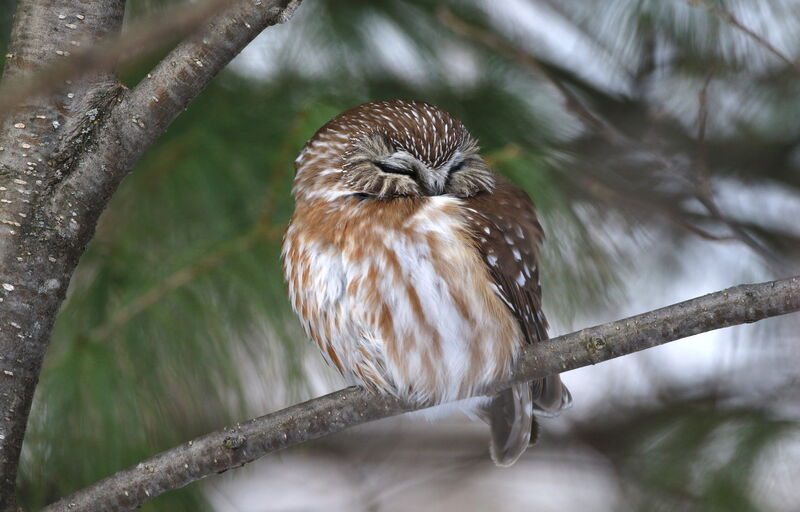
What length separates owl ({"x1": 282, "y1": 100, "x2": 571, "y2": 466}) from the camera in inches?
71.4

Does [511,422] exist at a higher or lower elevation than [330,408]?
lower

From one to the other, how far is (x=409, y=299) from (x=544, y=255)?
71 centimetres

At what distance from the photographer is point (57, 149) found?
1.52 m

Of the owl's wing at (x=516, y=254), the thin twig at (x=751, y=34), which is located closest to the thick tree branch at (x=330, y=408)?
the owl's wing at (x=516, y=254)

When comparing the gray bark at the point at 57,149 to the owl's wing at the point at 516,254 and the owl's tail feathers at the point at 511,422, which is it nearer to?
the owl's wing at the point at 516,254

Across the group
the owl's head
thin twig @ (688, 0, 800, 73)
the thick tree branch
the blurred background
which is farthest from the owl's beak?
thin twig @ (688, 0, 800, 73)

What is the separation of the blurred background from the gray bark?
2.00 ft

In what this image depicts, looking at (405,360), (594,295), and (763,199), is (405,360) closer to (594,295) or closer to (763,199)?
(594,295)

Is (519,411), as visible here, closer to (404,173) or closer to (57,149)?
(404,173)

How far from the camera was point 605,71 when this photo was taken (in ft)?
9.00

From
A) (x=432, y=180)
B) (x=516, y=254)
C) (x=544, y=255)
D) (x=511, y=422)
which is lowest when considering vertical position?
(x=511, y=422)

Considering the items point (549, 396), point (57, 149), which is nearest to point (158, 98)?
point (57, 149)

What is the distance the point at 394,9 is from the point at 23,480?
1.63 metres

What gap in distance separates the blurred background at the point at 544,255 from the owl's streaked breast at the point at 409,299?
1.11ft
